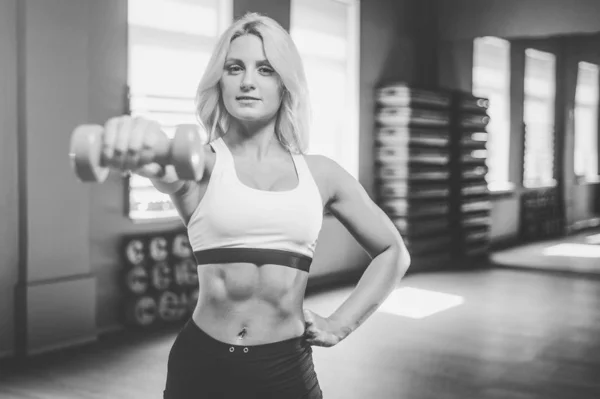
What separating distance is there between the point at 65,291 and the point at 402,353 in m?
2.15

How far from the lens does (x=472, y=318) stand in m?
5.75

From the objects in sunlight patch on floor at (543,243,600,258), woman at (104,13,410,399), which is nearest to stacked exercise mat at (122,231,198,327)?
woman at (104,13,410,399)

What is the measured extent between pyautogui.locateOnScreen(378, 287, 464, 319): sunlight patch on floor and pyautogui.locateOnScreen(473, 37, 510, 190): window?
164 inches

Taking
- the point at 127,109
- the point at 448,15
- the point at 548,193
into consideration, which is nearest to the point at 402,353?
the point at 127,109

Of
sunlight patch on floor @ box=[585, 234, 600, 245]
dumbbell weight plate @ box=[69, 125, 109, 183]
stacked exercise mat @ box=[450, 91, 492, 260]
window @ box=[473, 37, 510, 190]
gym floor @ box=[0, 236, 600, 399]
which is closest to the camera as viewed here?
dumbbell weight plate @ box=[69, 125, 109, 183]

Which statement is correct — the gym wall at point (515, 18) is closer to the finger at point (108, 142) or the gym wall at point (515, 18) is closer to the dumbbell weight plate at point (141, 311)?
the dumbbell weight plate at point (141, 311)

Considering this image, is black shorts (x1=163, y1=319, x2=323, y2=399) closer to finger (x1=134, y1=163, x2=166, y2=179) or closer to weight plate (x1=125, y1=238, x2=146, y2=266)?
finger (x1=134, y1=163, x2=166, y2=179)

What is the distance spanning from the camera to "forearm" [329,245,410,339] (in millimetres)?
1381

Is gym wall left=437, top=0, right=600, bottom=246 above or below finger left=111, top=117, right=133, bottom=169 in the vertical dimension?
above

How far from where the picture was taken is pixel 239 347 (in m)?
1.28

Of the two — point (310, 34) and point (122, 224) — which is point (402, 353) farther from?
point (310, 34)

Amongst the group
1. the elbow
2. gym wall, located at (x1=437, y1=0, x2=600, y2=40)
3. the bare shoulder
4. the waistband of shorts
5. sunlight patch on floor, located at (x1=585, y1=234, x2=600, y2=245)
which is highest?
gym wall, located at (x1=437, y1=0, x2=600, y2=40)

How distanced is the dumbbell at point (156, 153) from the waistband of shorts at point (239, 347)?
0.45 metres

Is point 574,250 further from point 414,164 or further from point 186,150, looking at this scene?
point 186,150
